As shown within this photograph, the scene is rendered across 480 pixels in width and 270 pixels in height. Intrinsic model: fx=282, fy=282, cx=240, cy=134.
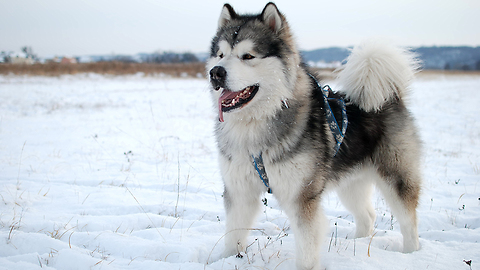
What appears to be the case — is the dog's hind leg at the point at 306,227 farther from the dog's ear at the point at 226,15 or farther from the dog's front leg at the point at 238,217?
the dog's ear at the point at 226,15

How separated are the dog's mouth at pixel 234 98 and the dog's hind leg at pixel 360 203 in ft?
5.39

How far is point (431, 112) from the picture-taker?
11.7 m

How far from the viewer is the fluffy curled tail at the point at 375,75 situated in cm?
270

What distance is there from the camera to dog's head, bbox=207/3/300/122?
216 centimetres

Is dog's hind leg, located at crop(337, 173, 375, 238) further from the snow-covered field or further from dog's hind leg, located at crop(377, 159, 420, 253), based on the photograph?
dog's hind leg, located at crop(377, 159, 420, 253)

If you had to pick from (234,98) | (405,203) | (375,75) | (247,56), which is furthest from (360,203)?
(247,56)

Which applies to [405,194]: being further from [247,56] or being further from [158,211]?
[158,211]

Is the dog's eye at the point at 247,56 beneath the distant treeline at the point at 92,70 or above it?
above

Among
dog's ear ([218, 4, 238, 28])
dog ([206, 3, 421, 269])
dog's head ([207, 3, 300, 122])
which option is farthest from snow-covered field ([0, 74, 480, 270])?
dog's ear ([218, 4, 238, 28])

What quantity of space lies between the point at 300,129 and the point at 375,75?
1.05 meters

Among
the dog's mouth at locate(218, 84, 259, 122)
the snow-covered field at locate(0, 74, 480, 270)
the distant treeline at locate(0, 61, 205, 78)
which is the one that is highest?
the dog's mouth at locate(218, 84, 259, 122)

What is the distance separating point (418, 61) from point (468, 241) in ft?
6.39

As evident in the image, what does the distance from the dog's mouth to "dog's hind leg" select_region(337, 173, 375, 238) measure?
1643 millimetres

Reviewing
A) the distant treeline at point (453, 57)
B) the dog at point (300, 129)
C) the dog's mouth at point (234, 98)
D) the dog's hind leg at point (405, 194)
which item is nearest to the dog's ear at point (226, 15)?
the dog at point (300, 129)
